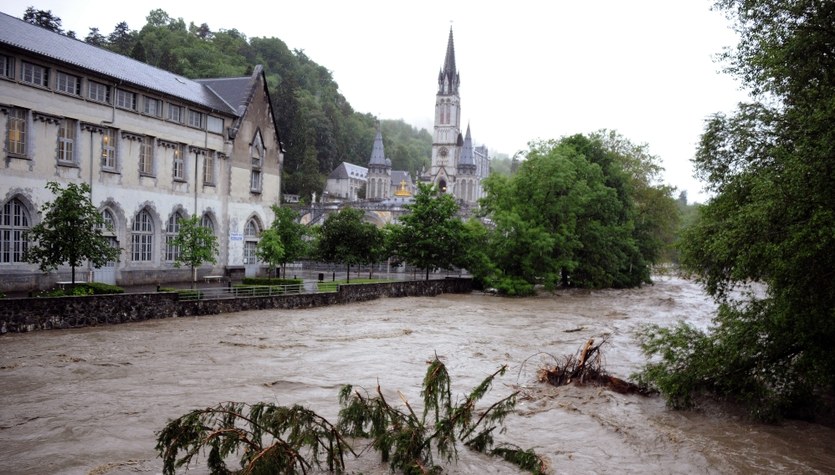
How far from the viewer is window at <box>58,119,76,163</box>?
3427cm

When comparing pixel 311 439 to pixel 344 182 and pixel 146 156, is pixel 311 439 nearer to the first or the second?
pixel 146 156

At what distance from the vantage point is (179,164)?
139 feet

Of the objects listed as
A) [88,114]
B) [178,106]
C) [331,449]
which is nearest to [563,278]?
[178,106]

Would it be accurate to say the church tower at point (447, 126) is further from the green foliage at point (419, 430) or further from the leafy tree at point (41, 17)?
the green foliage at point (419, 430)

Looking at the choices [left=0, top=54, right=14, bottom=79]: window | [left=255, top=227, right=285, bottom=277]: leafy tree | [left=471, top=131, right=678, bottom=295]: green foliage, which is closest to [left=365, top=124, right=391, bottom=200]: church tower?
[left=471, top=131, right=678, bottom=295]: green foliage

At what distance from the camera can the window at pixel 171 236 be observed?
41.2m

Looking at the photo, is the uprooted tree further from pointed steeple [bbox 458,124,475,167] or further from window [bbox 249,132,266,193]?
pointed steeple [bbox 458,124,475,167]

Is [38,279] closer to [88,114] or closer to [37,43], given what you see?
[88,114]

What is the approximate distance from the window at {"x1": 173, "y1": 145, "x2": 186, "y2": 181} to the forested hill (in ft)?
135

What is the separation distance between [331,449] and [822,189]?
Answer: 32.1 feet

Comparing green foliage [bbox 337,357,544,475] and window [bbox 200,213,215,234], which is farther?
window [bbox 200,213,215,234]

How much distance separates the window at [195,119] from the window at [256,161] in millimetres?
5306

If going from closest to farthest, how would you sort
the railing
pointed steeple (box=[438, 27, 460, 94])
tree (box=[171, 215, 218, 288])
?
the railing < tree (box=[171, 215, 218, 288]) < pointed steeple (box=[438, 27, 460, 94])

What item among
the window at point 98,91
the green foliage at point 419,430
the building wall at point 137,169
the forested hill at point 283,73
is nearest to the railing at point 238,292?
the building wall at point 137,169
